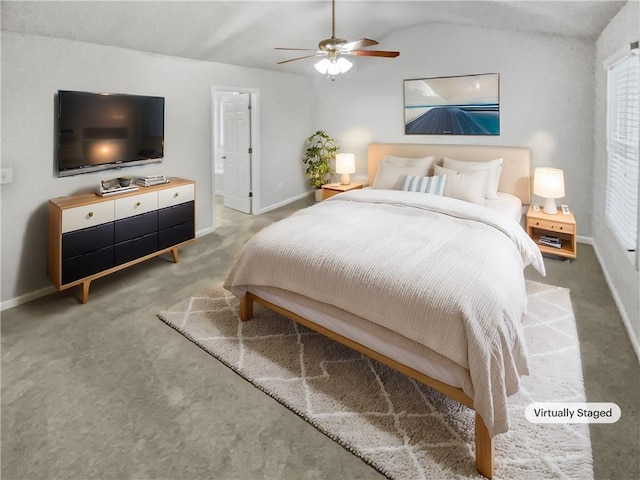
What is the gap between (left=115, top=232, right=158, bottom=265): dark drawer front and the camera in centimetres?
355

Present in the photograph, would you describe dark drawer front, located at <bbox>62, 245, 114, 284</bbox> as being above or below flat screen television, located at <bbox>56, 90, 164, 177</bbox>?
below

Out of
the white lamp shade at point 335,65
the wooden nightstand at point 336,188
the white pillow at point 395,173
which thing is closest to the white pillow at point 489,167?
the white pillow at point 395,173

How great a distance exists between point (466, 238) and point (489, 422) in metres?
1.30

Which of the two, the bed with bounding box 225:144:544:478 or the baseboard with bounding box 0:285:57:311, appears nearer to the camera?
the bed with bounding box 225:144:544:478

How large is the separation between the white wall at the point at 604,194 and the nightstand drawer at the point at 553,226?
0.29 m

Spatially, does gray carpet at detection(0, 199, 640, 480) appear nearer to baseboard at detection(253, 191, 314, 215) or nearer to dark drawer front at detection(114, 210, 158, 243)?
dark drawer front at detection(114, 210, 158, 243)

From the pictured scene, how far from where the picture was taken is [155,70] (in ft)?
13.6

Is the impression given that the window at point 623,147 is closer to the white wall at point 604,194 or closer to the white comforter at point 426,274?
the white wall at point 604,194

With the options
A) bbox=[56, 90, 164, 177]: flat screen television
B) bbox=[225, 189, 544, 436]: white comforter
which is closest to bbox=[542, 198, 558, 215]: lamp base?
bbox=[225, 189, 544, 436]: white comforter

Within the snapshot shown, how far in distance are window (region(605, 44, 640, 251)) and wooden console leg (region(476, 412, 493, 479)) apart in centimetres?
184

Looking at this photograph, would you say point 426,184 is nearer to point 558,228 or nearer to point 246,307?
point 558,228

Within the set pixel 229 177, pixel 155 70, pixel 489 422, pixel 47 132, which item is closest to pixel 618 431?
pixel 489 422

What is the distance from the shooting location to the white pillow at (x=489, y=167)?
429cm

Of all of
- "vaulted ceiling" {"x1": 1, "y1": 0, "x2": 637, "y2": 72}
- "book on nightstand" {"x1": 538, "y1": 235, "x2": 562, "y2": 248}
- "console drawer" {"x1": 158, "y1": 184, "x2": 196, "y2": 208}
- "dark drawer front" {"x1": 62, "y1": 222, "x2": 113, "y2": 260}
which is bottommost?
"book on nightstand" {"x1": 538, "y1": 235, "x2": 562, "y2": 248}
